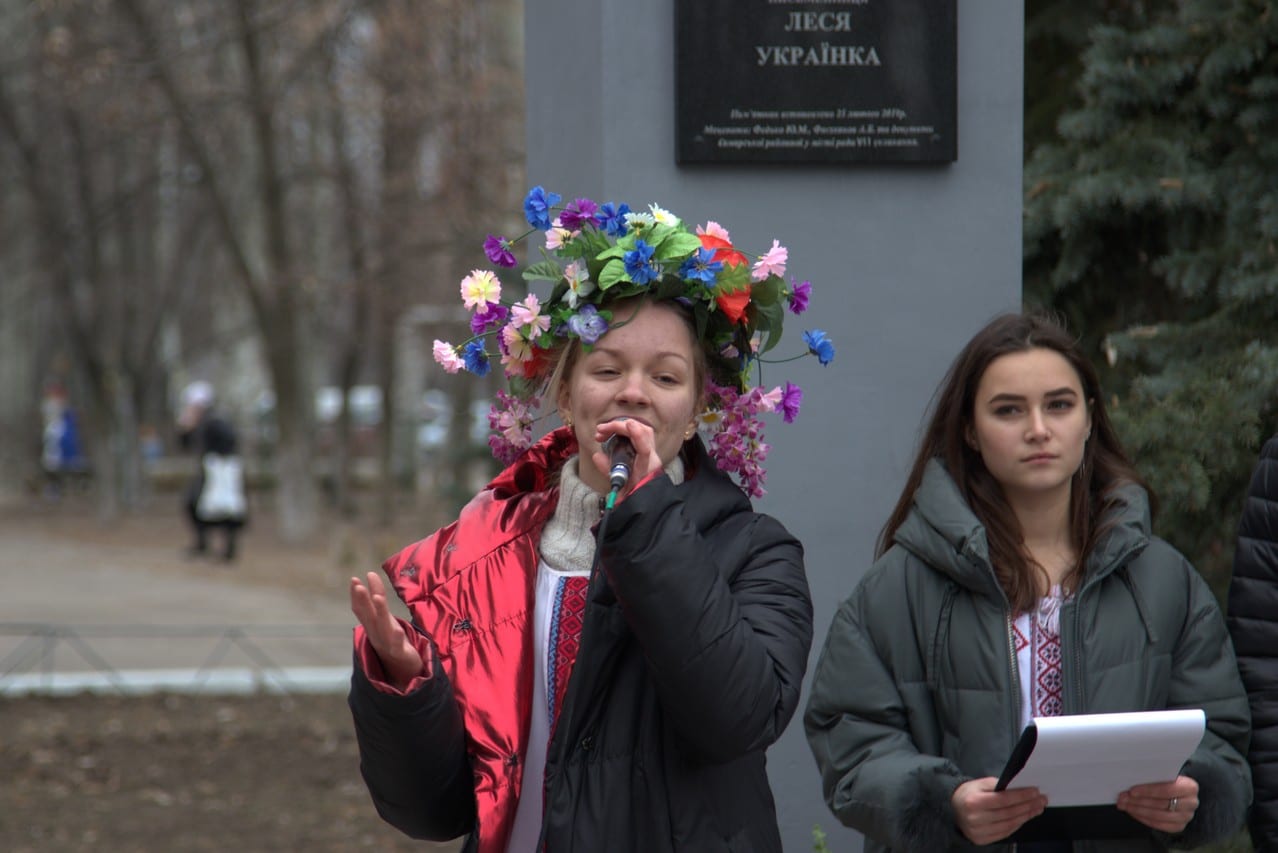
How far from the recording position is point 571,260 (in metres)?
2.77

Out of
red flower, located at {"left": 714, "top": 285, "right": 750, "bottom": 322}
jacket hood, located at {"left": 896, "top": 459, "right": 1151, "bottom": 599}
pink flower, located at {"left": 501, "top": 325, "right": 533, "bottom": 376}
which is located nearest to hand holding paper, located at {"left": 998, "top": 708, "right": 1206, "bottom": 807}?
jacket hood, located at {"left": 896, "top": 459, "right": 1151, "bottom": 599}

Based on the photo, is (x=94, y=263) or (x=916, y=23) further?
(x=94, y=263)

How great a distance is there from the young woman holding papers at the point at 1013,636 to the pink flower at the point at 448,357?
2.70 ft

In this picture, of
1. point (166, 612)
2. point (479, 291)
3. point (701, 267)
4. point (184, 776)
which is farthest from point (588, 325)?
point (166, 612)

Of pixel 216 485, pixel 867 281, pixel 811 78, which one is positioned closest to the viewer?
pixel 811 78

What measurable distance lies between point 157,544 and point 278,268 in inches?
154

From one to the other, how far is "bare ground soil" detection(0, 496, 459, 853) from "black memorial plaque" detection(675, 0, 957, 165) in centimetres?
411

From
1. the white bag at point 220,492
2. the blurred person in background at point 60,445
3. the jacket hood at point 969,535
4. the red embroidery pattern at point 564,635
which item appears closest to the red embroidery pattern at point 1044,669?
the jacket hood at point 969,535

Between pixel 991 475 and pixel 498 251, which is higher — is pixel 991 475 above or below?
below

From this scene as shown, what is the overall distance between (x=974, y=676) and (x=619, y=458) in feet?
2.63

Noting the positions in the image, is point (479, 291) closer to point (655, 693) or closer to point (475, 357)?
point (475, 357)

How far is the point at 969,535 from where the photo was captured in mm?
2848

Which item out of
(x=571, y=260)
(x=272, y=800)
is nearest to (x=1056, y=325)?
(x=571, y=260)

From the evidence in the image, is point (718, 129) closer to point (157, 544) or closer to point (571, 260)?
point (571, 260)
